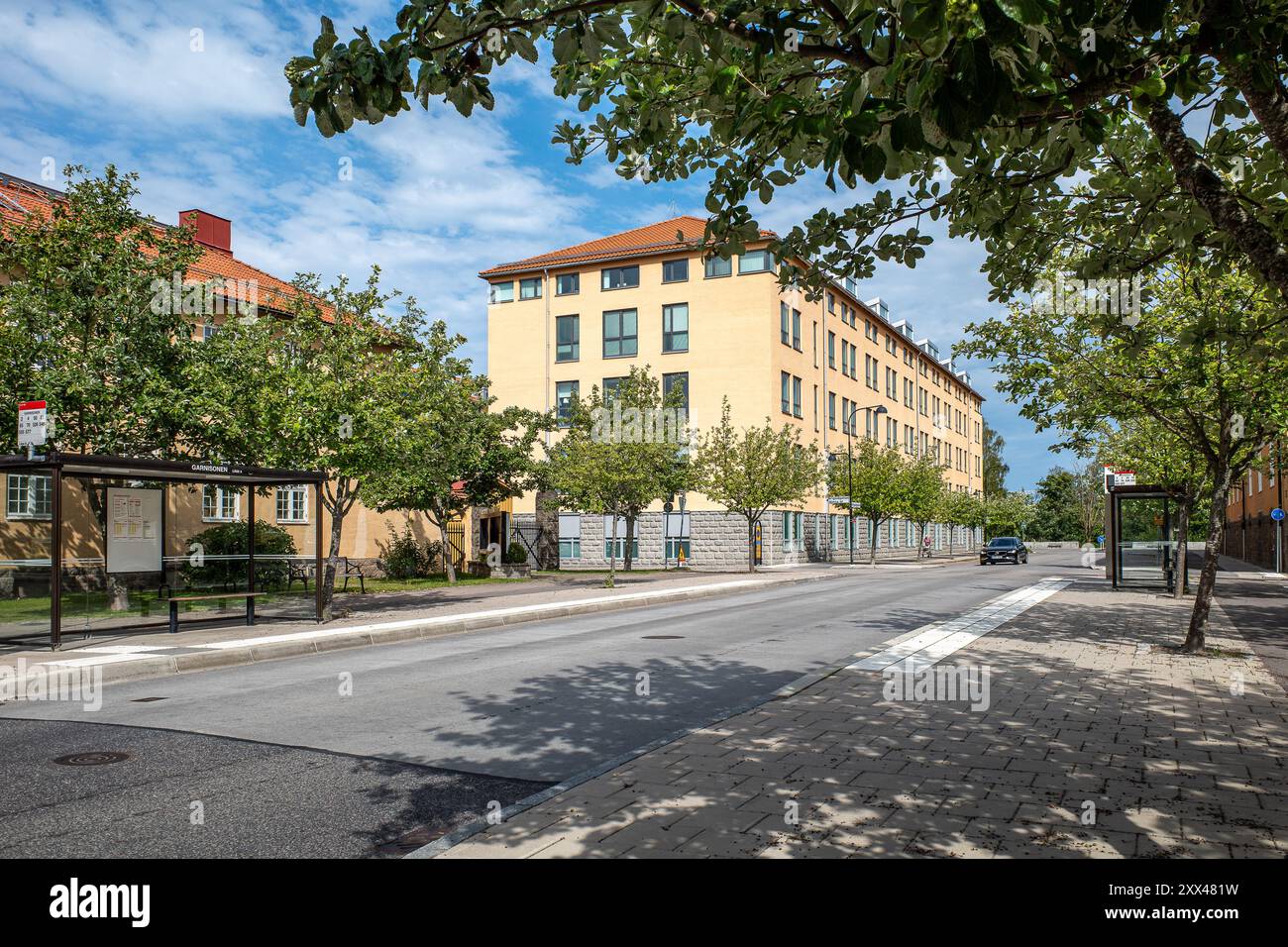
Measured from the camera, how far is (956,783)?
5.38 m

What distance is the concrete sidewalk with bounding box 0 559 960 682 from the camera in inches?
446

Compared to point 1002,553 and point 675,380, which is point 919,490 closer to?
point 1002,553

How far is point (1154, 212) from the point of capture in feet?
20.7

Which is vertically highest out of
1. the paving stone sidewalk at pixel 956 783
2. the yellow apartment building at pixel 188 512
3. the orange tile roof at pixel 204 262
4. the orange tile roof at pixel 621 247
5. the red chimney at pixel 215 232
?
the orange tile roof at pixel 621 247

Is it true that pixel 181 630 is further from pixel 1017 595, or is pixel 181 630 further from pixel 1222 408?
pixel 1017 595

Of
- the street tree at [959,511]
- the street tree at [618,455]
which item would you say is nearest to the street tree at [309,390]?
the street tree at [618,455]

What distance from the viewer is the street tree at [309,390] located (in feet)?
55.8

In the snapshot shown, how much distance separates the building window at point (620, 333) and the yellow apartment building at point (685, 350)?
0.05 meters

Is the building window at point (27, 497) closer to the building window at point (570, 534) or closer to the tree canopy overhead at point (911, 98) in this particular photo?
the tree canopy overhead at point (911, 98)

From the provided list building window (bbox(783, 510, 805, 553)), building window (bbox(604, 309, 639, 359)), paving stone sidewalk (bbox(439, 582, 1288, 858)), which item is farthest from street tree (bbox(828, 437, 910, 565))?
paving stone sidewalk (bbox(439, 582, 1288, 858))

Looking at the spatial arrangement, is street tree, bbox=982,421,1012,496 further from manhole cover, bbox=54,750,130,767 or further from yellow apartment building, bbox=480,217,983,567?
manhole cover, bbox=54,750,130,767

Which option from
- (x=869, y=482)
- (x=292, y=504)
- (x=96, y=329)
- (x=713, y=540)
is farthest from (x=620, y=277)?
(x=96, y=329)

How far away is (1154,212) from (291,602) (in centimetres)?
1803

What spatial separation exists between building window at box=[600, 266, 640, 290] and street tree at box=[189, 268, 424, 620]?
26575mm
